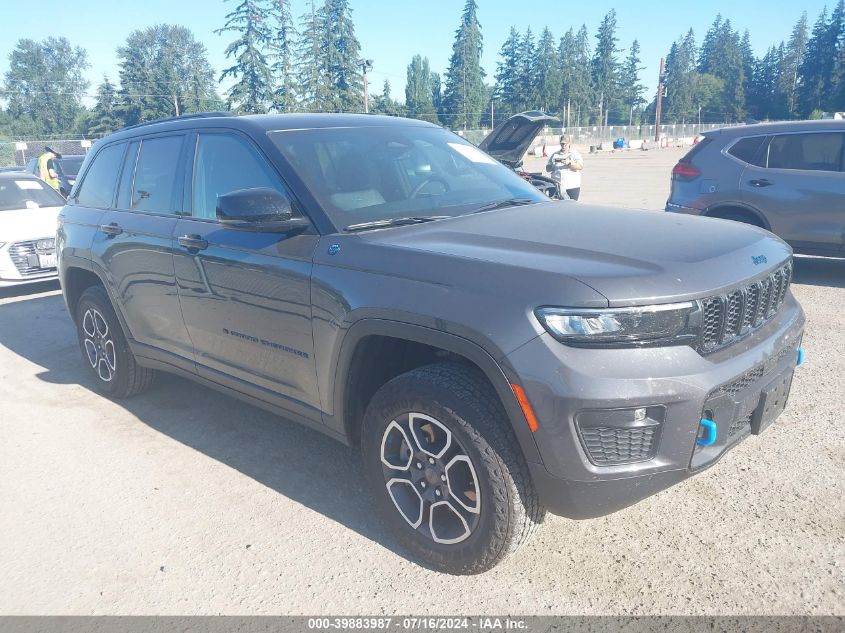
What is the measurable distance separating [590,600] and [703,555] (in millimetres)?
582

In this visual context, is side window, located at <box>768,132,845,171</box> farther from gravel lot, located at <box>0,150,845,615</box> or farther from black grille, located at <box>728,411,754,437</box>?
black grille, located at <box>728,411,754,437</box>

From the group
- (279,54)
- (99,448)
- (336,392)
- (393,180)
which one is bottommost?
(99,448)

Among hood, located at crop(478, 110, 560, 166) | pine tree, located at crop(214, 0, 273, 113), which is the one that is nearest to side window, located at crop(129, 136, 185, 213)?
hood, located at crop(478, 110, 560, 166)

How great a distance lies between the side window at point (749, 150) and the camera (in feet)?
24.7

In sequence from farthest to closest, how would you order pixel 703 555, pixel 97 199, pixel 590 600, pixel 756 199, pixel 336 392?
pixel 756 199 → pixel 97 199 → pixel 336 392 → pixel 703 555 → pixel 590 600

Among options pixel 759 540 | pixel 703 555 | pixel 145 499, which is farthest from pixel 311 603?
pixel 759 540

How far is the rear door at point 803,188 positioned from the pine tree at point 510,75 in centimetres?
8831

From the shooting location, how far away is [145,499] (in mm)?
3500

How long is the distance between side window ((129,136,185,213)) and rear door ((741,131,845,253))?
6.15 meters

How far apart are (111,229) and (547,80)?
321 feet

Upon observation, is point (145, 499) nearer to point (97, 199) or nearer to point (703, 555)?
point (97, 199)

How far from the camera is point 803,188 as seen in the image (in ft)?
23.6

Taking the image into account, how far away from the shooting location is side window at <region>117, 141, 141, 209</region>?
4.45 metres

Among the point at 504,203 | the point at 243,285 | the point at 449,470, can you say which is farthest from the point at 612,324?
the point at 243,285
